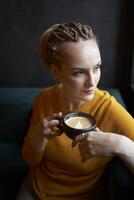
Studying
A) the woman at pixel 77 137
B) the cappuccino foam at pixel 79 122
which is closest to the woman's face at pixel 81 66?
the woman at pixel 77 137

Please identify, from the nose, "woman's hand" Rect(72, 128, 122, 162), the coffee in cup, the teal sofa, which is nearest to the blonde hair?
the nose

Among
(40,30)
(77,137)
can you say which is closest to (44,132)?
(77,137)

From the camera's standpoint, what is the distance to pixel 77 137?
114cm

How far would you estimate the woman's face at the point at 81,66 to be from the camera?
4.06ft

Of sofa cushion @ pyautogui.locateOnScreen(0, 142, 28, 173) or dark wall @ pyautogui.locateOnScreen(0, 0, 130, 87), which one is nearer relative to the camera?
sofa cushion @ pyautogui.locateOnScreen(0, 142, 28, 173)

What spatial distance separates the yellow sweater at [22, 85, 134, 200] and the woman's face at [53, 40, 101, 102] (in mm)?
93

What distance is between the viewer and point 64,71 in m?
1.29

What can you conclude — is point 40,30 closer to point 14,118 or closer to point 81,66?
point 14,118

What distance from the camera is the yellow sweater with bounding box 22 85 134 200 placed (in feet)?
4.36

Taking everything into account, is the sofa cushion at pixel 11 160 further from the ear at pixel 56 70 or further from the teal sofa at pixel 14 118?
the ear at pixel 56 70

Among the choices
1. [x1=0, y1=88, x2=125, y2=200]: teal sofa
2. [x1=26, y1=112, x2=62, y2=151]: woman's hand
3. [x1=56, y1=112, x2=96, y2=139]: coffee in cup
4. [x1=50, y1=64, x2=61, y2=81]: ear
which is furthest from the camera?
[x1=0, y1=88, x2=125, y2=200]: teal sofa

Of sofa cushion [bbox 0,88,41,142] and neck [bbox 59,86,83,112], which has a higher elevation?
neck [bbox 59,86,83,112]

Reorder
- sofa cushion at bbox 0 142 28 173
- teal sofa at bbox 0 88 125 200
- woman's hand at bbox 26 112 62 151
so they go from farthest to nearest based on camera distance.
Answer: teal sofa at bbox 0 88 125 200
sofa cushion at bbox 0 142 28 173
woman's hand at bbox 26 112 62 151

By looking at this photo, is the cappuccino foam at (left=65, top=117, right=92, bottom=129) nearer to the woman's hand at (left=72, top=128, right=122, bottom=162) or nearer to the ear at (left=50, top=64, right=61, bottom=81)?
the woman's hand at (left=72, top=128, right=122, bottom=162)
